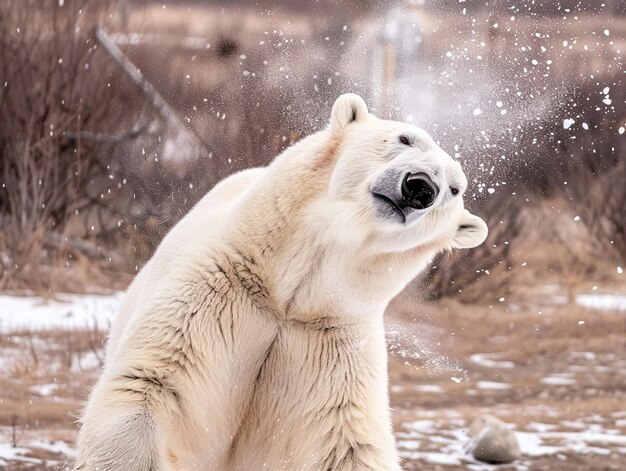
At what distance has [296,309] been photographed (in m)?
2.93

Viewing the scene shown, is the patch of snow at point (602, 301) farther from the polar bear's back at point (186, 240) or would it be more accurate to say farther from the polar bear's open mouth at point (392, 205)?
the polar bear's open mouth at point (392, 205)

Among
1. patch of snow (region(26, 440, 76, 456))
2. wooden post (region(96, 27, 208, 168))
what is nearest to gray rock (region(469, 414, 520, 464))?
patch of snow (region(26, 440, 76, 456))

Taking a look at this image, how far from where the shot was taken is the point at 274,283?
2928mm

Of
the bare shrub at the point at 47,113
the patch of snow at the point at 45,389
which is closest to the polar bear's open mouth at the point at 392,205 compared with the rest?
the patch of snow at the point at 45,389

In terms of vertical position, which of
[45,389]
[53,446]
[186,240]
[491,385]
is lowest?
[491,385]

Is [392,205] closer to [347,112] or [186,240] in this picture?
[347,112]

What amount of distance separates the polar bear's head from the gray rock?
2.85 metres

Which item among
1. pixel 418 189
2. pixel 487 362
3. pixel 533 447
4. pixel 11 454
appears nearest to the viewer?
pixel 418 189

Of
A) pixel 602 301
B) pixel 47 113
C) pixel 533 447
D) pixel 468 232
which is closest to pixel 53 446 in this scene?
pixel 533 447

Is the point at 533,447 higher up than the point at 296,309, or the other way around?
the point at 296,309

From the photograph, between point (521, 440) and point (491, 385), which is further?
point (491, 385)

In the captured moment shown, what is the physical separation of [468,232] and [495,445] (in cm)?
290

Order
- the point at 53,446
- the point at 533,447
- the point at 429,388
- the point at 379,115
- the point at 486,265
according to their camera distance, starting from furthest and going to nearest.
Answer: the point at 486,265 → the point at 429,388 → the point at 379,115 → the point at 533,447 → the point at 53,446

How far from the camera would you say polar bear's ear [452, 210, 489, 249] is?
9.93ft
